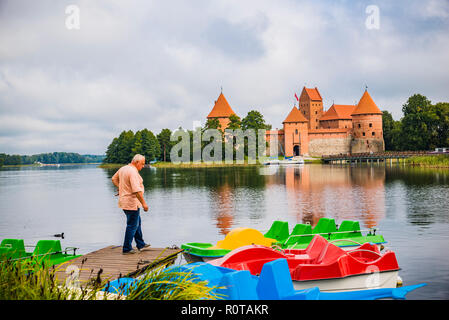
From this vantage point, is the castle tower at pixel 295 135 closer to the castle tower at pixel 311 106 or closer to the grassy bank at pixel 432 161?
the castle tower at pixel 311 106

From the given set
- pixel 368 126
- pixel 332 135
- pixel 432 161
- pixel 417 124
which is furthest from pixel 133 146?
pixel 432 161

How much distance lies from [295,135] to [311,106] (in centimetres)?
1596

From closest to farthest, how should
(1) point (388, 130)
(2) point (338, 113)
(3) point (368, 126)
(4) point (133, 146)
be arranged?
(4) point (133, 146)
(3) point (368, 126)
(1) point (388, 130)
(2) point (338, 113)

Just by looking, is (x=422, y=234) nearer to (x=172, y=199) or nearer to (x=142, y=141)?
(x=172, y=199)

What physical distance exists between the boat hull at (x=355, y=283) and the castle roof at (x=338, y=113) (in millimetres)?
83104

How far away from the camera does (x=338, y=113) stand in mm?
87438

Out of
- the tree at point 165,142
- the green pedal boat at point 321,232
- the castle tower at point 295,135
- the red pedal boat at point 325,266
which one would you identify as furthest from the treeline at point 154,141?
the red pedal boat at point 325,266

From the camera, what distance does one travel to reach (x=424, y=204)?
721 inches

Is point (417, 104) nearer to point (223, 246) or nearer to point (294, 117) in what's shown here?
point (294, 117)

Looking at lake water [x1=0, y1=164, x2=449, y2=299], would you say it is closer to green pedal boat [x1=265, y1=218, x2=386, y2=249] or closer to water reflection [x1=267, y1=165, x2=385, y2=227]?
water reflection [x1=267, y1=165, x2=385, y2=227]

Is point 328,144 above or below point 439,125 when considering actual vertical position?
below

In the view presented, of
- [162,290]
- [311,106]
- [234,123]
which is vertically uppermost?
[311,106]

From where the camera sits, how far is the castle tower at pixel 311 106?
92625 millimetres

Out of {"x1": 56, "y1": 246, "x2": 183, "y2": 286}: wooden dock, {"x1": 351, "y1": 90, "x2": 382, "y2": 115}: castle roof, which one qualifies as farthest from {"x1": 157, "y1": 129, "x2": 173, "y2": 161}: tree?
{"x1": 56, "y1": 246, "x2": 183, "y2": 286}: wooden dock
